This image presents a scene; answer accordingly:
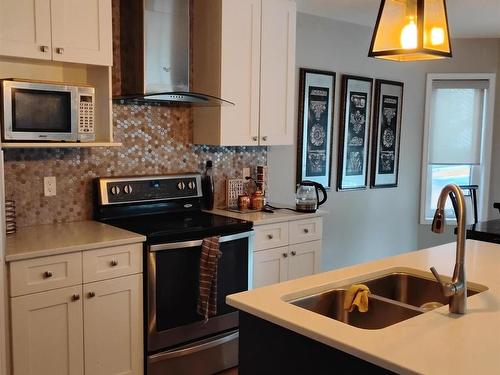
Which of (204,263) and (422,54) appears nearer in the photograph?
(422,54)

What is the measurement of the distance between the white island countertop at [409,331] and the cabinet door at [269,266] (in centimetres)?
130

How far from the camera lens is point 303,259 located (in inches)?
149

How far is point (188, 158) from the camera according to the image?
12.3 ft

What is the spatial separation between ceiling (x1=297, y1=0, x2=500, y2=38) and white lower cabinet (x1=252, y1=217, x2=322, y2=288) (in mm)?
1681

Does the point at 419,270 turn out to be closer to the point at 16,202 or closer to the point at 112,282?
the point at 112,282

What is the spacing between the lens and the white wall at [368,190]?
4.42 metres

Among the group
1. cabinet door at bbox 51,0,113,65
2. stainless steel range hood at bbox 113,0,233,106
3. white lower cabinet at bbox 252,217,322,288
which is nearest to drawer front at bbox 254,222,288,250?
white lower cabinet at bbox 252,217,322,288

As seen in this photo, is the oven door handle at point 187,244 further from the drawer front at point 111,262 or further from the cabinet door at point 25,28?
the cabinet door at point 25,28

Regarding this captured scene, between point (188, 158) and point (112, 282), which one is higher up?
point (188, 158)

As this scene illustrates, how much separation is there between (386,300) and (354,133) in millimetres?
3130

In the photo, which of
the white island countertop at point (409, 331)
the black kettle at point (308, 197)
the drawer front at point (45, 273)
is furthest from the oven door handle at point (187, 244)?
the white island countertop at point (409, 331)

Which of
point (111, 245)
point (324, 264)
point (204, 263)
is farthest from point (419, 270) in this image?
point (324, 264)

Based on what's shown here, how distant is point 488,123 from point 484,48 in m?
0.77

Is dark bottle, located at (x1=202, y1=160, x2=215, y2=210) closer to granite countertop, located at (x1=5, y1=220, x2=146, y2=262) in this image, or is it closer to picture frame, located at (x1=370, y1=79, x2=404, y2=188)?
granite countertop, located at (x1=5, y1=220, x2=146, y2=262)
